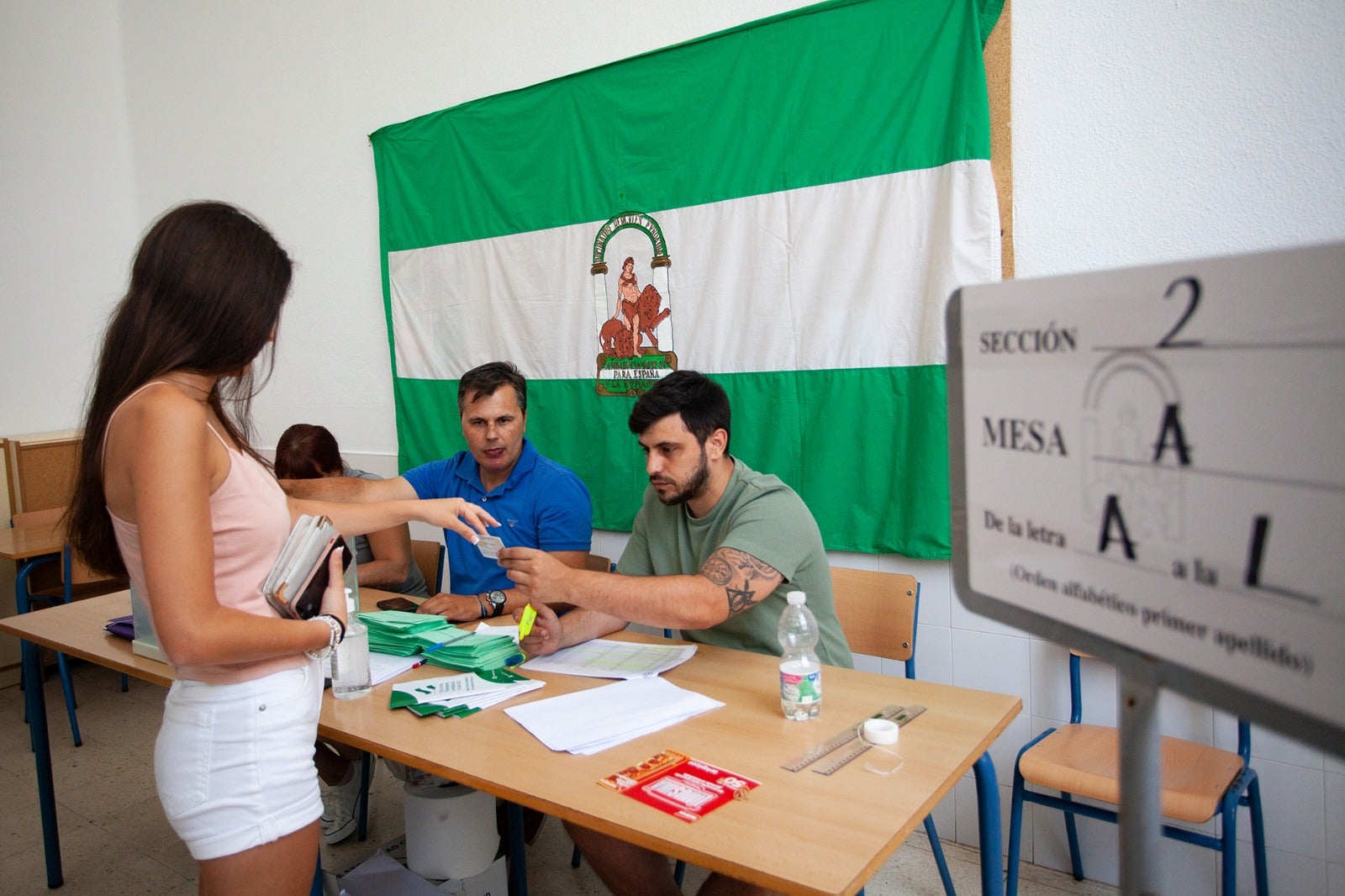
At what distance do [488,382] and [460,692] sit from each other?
1118mm

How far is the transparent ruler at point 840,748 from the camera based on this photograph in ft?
4.59

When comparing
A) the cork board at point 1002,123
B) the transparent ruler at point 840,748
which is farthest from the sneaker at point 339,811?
the cork board at point 1002,123

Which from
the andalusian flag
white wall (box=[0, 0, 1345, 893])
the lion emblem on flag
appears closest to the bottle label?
white wall (box=[0, 0, 1345, 893])

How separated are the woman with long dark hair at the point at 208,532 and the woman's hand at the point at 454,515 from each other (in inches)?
23.1

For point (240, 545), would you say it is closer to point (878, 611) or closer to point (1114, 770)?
point (878, 611)

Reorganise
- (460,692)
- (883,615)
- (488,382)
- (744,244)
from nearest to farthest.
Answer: (460,692) → (883,615) → (488,382) → (744,244)

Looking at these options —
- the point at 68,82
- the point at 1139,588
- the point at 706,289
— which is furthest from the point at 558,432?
the point at 68,82

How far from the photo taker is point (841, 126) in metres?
2.60

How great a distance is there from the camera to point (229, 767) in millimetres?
1258

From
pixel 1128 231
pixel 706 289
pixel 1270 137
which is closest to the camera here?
pixel 1270 137

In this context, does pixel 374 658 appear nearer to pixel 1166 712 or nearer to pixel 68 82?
pixel 1166 712

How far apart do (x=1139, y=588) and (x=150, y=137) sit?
19.5 ft

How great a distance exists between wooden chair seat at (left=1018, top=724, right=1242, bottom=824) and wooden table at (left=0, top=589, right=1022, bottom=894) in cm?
50

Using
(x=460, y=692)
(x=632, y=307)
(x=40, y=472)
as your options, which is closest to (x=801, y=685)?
Answer: (x=460, y=692)
